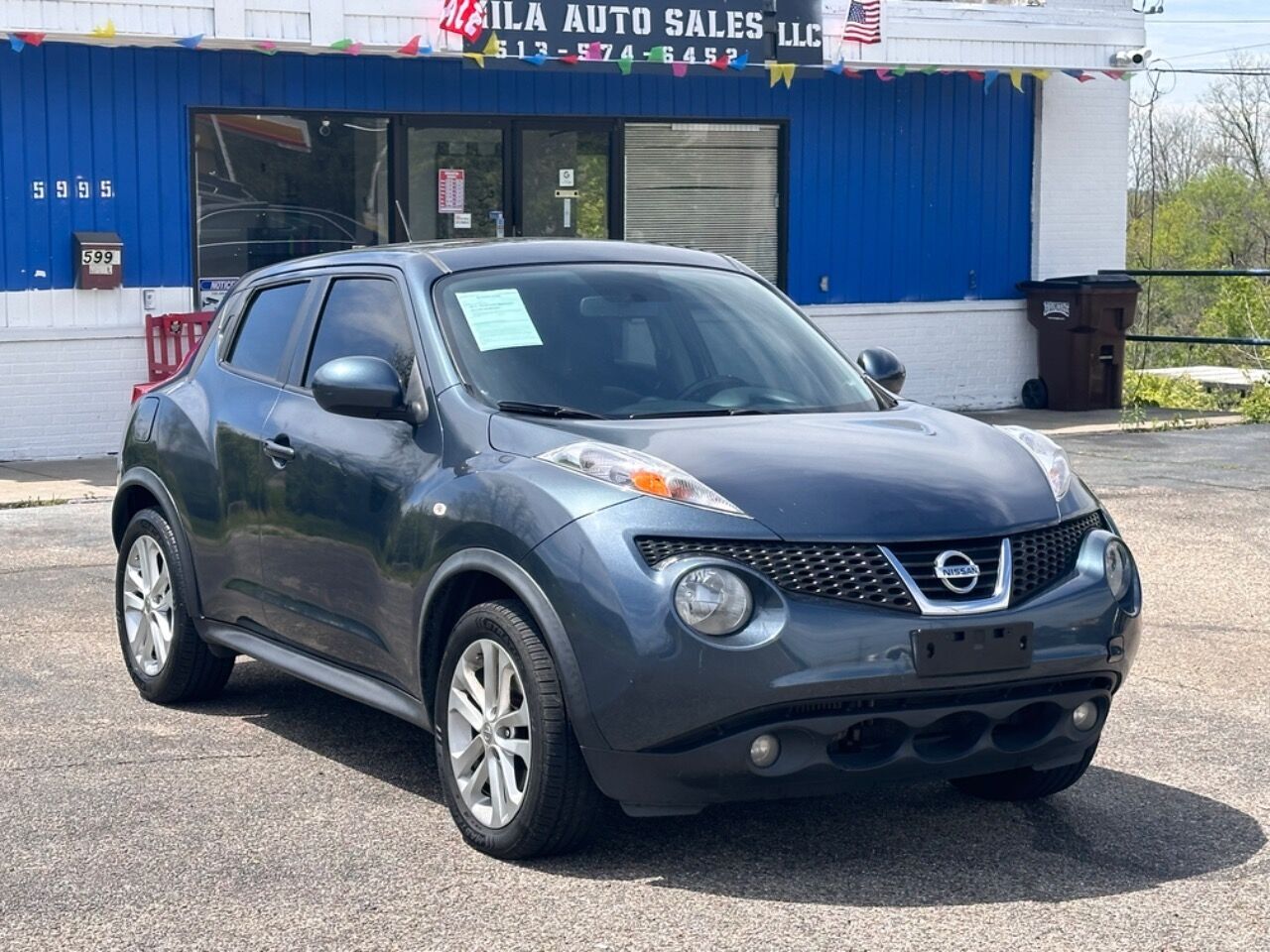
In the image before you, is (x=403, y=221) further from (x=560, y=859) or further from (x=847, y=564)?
(x=847, y=564)

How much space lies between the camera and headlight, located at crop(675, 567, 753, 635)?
4.65 metres

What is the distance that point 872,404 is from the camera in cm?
607

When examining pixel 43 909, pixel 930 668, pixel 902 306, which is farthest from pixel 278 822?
pixel 902 306

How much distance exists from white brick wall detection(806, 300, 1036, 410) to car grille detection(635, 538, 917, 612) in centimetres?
1249

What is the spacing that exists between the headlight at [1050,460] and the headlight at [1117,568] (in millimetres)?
202

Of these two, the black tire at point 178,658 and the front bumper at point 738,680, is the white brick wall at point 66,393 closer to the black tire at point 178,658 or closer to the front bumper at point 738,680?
the black tire at point 178,658

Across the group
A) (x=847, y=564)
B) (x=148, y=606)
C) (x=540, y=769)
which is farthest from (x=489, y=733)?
(x=148, y=606)

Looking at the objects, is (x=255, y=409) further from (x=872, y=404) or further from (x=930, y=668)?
(x=930, y=668)

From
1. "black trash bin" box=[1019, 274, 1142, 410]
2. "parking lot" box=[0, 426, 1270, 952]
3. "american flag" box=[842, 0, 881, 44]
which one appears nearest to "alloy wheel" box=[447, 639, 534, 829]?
"parking lot" box=[0, 426, 1270, 952]

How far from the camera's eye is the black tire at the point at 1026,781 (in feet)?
18.1

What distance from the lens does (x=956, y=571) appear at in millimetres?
4859

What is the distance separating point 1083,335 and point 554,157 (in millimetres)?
5142

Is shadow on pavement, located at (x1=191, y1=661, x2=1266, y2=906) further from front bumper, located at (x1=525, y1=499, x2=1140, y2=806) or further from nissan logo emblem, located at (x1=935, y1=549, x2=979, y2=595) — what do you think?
nissan logo emblem, located at (x1=935, y1=549, x2=979, y2=595)

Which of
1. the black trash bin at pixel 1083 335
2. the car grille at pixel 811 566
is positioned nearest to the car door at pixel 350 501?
the car grille at pixel 811 566
